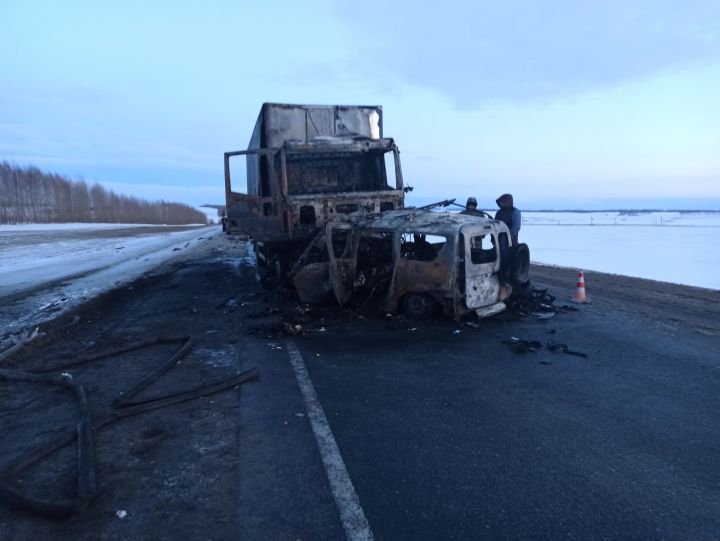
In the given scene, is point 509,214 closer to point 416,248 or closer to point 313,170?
point 416,248

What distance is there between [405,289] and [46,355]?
16.3 feet

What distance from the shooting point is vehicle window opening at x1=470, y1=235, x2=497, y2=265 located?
8000 mm

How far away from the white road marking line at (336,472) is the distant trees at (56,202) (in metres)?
59.6

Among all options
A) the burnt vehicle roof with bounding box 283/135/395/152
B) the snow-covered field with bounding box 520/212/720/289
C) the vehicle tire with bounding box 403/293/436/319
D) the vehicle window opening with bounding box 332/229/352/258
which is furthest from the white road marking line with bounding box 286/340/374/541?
the snow-covered field with bounding box 520/212/720/289

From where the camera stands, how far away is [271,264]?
11.6 meters

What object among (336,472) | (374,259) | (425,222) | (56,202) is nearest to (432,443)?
(336,472)

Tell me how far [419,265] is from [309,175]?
178 inches

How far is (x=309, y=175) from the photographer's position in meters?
11.3

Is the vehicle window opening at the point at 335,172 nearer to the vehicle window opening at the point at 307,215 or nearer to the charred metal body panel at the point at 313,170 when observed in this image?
the charred metal body panel at the point at 313,170

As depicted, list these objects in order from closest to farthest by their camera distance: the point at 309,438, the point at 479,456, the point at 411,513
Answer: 1. the point at 411,513
2. the point at 479,456
3. the point at 309,438

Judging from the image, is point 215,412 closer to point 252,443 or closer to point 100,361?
point 252,443

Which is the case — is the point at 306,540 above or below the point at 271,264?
below

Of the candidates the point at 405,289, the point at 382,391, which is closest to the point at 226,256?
the point at 405,289

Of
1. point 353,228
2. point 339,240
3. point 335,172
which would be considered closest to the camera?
point 353,228
